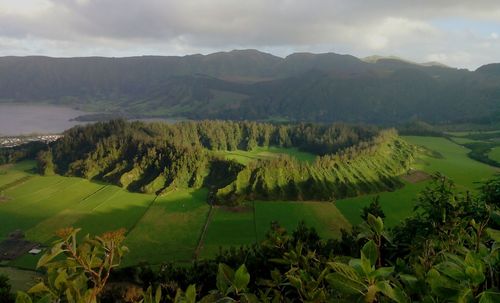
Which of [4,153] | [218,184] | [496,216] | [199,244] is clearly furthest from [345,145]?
[496,216]

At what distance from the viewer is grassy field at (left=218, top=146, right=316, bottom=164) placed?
125 metres

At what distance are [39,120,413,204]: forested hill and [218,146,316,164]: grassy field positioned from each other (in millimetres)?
3739

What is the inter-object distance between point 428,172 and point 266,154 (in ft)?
171

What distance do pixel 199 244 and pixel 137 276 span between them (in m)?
14.0

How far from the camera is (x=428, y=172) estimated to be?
330 ft

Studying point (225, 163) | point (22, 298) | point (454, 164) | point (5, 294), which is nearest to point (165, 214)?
point (225, 163)

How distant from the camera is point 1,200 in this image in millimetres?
80625

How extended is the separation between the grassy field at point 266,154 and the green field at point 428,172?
116 ft

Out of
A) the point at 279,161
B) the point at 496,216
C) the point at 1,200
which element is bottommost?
the point at 1,200

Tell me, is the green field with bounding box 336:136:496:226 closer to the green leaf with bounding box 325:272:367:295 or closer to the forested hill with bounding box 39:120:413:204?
the forested hill with bounding box 39:120:413:204

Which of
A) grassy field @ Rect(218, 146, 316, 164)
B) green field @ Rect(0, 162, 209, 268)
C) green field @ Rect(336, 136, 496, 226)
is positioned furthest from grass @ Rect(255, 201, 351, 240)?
grassy field @ Rect(218, 146, 316, 164)

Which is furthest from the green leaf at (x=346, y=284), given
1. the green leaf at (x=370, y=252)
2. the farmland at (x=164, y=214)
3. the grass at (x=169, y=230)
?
the grass at (x=169, y=230)

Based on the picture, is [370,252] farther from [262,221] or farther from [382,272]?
[262,221]

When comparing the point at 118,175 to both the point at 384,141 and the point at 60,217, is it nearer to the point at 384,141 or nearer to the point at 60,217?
Answer: the point at 60,217
